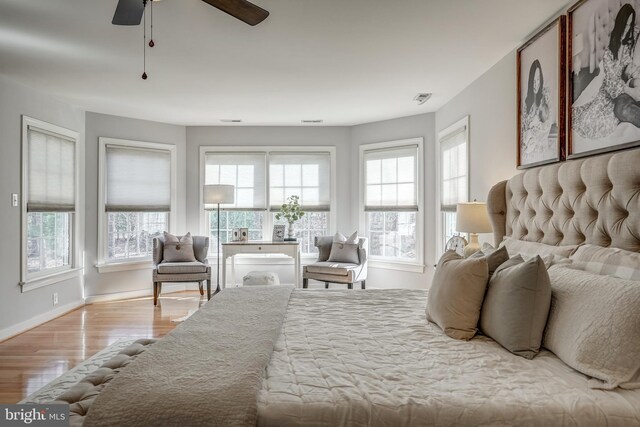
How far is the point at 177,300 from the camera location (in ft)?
17.8

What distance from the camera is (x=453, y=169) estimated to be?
465 cm

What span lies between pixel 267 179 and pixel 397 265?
230 centimetres

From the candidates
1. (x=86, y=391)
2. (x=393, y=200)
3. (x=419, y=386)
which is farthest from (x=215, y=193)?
(x=419, y=386)

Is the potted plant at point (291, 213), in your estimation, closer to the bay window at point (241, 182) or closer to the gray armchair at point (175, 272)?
the bay window at point (241, 182)

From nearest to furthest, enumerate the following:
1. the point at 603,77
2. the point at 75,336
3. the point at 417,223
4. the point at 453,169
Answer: the point at 603,77, the point at 75,336, the point at 453,169, the point at 417,223

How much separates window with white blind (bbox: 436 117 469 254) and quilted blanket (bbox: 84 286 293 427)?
3.15 metres

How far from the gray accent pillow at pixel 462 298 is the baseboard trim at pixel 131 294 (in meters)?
4.88

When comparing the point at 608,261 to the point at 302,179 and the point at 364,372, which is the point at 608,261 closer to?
the point at 364,372

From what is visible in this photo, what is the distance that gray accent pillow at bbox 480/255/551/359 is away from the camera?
157 centimetres

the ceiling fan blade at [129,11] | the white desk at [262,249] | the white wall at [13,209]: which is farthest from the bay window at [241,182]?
the ceiling fan blade at [129,11]

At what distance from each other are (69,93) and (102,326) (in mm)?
2533

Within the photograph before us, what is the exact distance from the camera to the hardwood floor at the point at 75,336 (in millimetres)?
2906

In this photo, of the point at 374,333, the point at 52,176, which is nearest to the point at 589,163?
the point at 374,333

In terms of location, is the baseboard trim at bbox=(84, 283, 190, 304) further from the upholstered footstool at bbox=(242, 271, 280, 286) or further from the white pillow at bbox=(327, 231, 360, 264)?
the white pillow at bbox=(327, 231, 360, 264)
